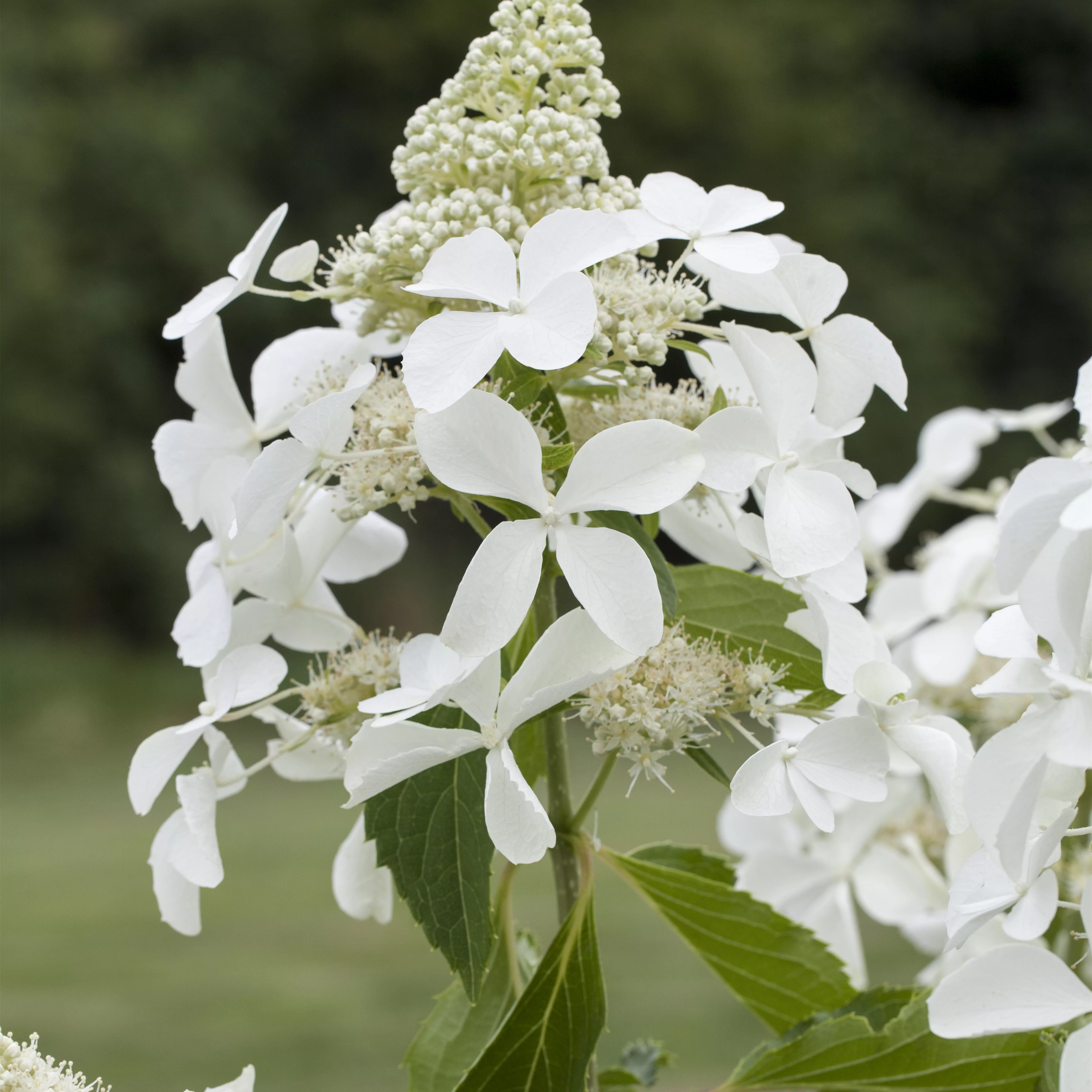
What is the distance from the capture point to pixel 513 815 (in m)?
0.41

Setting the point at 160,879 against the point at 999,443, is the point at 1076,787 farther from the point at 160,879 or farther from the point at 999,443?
the point at 999,443

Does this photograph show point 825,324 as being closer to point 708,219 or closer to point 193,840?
point 708,219

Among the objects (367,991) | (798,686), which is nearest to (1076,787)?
(798,686)

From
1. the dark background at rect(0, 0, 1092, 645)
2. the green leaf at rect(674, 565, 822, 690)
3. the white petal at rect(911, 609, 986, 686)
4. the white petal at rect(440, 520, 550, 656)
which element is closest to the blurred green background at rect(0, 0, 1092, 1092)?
the dark background at rect(0, 0, 1092, 645)

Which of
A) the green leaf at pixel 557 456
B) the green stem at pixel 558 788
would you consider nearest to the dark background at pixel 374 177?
the green stem at pixel 558 788

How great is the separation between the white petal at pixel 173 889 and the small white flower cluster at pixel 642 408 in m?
0.22

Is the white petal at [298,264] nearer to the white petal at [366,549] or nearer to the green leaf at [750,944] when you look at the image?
the white petal at [366,549]

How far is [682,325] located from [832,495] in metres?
0.09

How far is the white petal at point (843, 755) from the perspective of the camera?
17.3 inches

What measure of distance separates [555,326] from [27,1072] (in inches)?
11.1

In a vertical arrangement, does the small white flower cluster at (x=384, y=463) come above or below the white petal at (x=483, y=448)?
above

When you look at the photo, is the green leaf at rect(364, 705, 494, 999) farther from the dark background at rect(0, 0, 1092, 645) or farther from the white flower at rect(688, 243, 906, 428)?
the dark background at rect(0, 0, 1092, 645)

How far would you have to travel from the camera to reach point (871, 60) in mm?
9758

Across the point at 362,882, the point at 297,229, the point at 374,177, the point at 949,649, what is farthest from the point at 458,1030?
the point at 374,177
